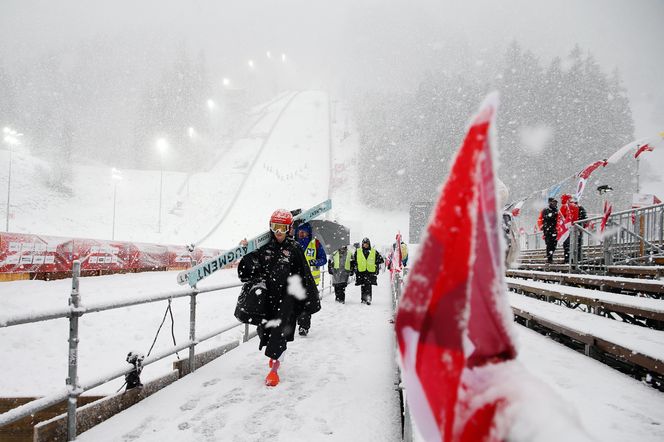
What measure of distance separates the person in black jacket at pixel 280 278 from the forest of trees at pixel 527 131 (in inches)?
1563

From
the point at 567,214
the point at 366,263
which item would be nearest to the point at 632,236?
the point at 567,214

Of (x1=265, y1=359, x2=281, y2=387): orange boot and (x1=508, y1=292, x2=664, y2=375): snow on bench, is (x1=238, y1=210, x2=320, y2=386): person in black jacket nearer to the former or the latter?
(x1=265, y1=359, x2=281, y2=387): orange boot

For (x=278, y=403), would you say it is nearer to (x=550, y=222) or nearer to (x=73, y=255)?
(x=550, y=222)

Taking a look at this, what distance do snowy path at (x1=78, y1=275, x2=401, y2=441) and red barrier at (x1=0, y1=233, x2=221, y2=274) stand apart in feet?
18.0

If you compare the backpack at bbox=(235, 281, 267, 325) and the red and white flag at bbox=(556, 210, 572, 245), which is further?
the red and white flag at bbox=(556, 210, 572, 245)

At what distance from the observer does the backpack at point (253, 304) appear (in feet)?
14.2

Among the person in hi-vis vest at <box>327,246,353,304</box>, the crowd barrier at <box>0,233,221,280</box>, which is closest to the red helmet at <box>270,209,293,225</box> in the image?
→ the crowd barrier at <box>0,233,221,280</box>

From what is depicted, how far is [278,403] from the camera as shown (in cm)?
369

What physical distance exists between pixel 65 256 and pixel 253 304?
11.9 meters

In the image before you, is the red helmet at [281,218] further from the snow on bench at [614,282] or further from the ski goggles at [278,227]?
the snow on bench at [614,282]

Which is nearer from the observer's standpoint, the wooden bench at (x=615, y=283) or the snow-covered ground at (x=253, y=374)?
the snow-covered ground at (x=253, y=374)

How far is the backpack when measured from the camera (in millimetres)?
4340

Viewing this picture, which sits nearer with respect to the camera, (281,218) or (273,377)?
(273,377)

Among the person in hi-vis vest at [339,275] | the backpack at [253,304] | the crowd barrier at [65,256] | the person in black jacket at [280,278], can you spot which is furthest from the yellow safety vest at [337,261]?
the backpack at [253,304]
